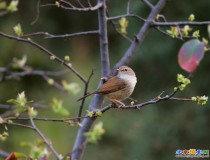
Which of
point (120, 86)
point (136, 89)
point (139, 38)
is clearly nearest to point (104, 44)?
point (139, 38)

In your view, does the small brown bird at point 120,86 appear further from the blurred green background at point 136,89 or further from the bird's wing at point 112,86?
the blurred green background at point 136,89

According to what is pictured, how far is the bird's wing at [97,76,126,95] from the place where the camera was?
4.37 metres

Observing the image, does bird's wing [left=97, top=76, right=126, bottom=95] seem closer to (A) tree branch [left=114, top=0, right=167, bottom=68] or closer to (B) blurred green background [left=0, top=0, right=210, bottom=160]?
(A) tree branch [left=114, top=0, right=167, bottom=68]

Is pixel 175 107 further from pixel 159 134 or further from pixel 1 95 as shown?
pixel 1 95

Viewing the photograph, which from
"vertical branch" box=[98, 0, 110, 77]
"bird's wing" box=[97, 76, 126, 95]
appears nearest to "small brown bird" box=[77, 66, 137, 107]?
"bird's wing" box=[97, 76, 126, 95]

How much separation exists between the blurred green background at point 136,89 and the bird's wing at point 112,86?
2.84 meters

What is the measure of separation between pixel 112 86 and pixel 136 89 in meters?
4.15

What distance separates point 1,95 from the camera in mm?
9078

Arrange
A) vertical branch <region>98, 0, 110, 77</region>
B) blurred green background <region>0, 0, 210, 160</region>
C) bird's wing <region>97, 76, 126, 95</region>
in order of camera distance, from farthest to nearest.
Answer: blurred green background <region>0, 0, 210, 160</region> < bird's wing <region>97, 76, 126, 95</region> < vertical branch <region>98, 0, 110, 77</region>

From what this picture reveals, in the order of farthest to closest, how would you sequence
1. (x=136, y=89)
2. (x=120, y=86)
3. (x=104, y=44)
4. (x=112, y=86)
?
(x=136, y=89) < (x=120, y=86) < (x=112, y=86) < (x=104, y=44)

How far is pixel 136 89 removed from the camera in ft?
29.1

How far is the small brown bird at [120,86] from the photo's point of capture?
463cm

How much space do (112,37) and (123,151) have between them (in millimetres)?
2095

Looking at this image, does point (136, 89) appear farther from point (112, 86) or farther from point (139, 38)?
point (139, 38)
